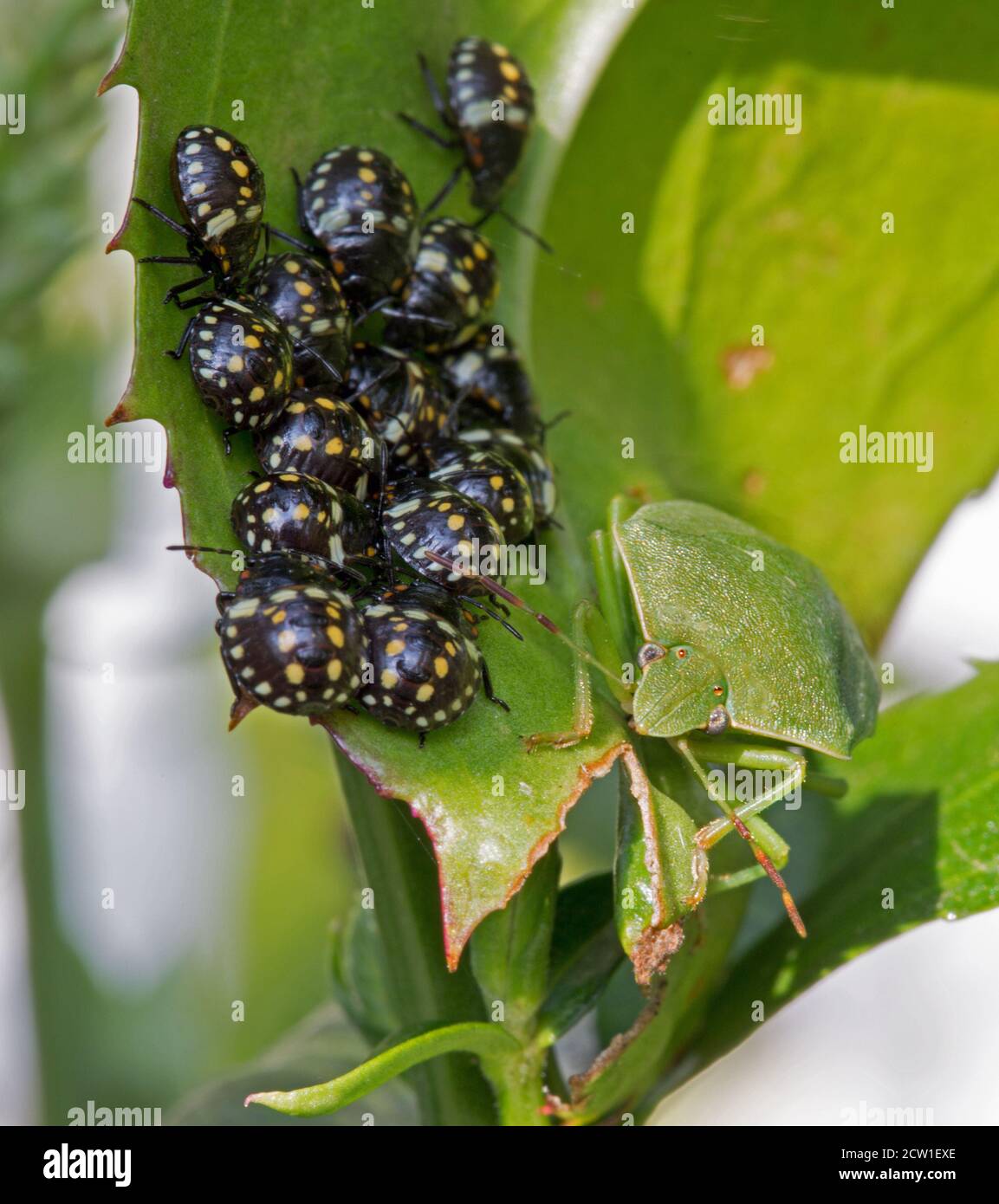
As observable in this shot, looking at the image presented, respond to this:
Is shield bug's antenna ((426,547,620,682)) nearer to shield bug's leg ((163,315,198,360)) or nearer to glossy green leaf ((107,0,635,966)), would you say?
glossy green leaf ((107,0,635,966))

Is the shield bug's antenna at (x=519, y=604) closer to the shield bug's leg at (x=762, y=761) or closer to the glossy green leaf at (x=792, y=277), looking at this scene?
the shield bug's leg at (x=762, y=761)

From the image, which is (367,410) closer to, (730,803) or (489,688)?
(489,688)

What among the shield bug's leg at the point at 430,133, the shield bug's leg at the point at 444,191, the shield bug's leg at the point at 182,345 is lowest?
the shield bug's leg at the point at 182,345

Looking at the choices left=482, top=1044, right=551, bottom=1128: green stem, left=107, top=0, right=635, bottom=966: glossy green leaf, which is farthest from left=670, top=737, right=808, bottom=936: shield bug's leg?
left=482, top=1044, right=551, bottom=1128: green stem

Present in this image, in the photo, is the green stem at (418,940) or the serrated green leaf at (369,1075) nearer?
the serrated green leaf at (369,1075)

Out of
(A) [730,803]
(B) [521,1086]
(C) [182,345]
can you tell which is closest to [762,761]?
(A) [730,803]

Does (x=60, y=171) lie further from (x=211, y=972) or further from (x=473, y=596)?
(x=211, y=972)

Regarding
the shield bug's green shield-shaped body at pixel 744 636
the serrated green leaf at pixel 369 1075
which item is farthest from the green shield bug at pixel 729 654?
the serrated green leaf at pixel 369 1075

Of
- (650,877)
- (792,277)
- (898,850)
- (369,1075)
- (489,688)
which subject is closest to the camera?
(369,1075)
